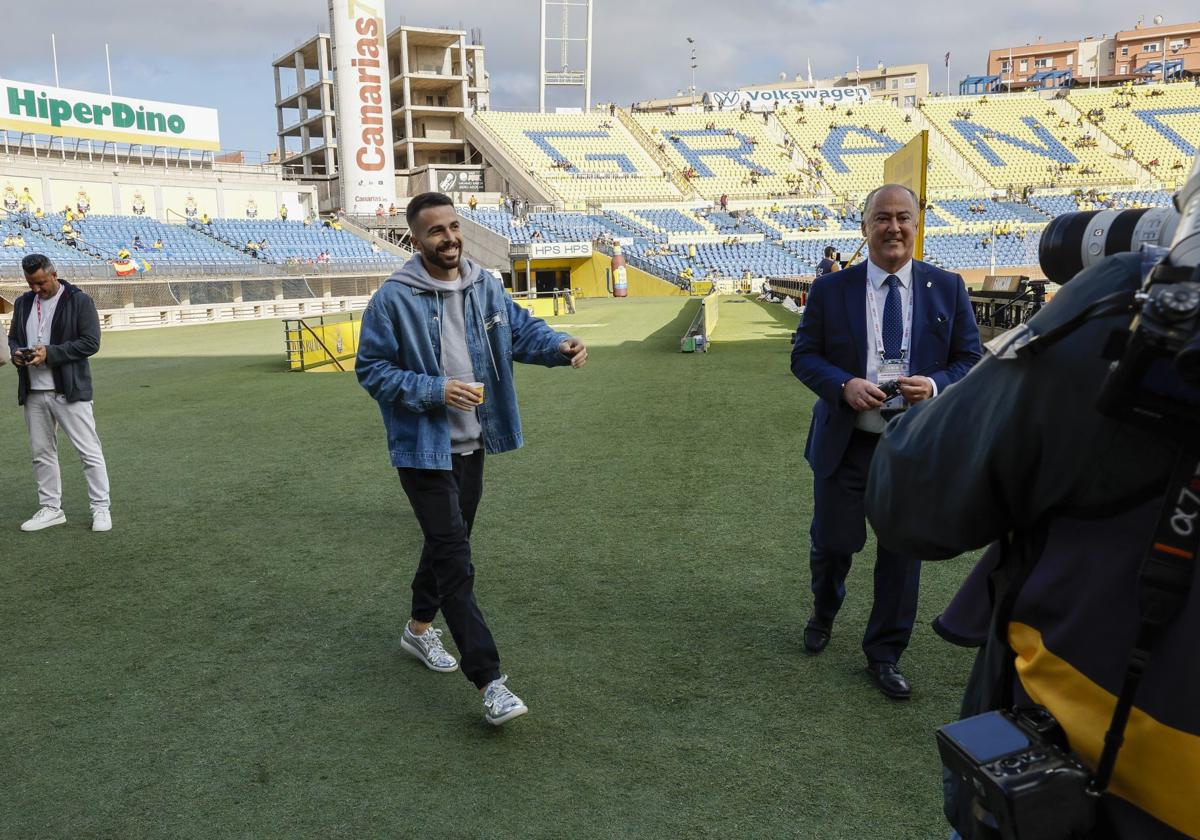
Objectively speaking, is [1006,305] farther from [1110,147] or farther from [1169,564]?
[1110,147]

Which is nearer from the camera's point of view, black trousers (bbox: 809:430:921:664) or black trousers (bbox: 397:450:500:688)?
black trousers (bbox: 397:450:500:688)

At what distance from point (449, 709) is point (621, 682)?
27.3 inches

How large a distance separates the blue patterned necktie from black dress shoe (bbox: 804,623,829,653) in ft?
3.99

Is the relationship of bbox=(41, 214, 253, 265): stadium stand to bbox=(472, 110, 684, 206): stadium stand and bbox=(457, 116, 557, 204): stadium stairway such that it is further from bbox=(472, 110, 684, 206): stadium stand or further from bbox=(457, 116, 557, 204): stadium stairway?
bbox=(472, 110, 684, 206): stadium stand

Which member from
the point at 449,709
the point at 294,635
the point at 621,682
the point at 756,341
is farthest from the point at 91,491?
the point at 756,341

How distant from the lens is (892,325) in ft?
11.4

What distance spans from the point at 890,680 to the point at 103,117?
48.3 metres

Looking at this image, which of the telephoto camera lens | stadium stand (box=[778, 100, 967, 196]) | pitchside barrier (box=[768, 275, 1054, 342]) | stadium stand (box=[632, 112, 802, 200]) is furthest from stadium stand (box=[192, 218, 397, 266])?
the telephoto camera lens

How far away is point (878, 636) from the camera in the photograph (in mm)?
3543

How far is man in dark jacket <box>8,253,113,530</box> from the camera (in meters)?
5.91

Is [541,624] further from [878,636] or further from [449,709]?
[878,636]

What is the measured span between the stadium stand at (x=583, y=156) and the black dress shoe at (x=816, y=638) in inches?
1818

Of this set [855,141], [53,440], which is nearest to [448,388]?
[53,440]

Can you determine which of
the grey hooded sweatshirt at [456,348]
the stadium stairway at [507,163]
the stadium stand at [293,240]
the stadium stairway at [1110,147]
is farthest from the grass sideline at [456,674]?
the stadium stairway at [1110,147]
